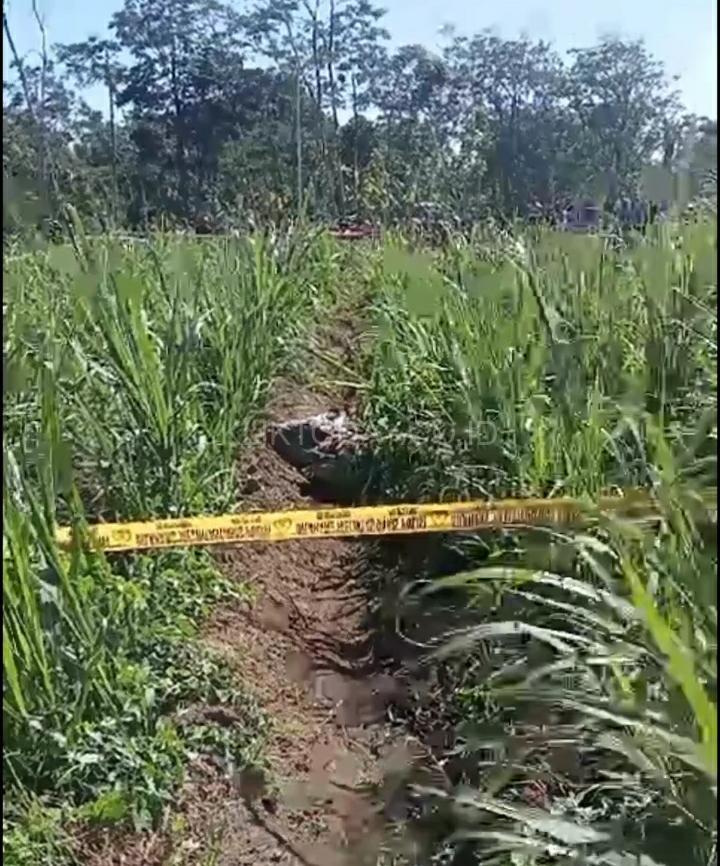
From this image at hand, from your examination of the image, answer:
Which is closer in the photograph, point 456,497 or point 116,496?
point 116,496

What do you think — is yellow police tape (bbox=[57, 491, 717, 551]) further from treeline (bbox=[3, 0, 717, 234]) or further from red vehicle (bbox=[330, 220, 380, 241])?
red vehicle (bbox=[330, 220, 380, 241])

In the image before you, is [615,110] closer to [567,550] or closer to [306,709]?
[567,550]

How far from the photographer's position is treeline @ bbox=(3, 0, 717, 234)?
4.92 ft

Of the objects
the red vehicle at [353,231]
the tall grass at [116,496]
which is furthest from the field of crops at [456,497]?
the red vehicle at [353,231]

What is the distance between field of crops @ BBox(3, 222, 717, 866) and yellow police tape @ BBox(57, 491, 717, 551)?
0.06m

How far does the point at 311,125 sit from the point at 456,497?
1.28 m

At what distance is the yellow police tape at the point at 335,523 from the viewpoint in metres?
2.22

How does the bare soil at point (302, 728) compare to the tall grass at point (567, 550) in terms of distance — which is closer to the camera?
the tall grass at point (567, 550)

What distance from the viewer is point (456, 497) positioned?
2826 millimetres

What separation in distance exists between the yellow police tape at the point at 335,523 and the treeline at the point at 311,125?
622mm

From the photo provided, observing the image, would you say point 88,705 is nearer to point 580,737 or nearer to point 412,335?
point 580,737

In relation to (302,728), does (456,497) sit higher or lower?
higher

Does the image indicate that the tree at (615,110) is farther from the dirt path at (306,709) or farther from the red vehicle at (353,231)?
the red vehicle at (353,231)

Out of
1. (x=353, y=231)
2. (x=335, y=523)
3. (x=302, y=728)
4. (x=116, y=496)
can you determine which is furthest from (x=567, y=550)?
(x=353, y=231)
